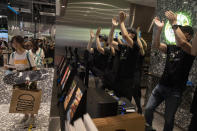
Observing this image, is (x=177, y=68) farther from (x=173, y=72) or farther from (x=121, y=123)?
(x=121, y=123)

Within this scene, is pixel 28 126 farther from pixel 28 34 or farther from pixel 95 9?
pixel 28 34

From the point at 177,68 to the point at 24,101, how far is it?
1.87 metres

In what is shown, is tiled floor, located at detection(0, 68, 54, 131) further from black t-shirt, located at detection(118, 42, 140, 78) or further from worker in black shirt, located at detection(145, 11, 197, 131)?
worker in black shirt, located at detection(145, 11, 197, 131)

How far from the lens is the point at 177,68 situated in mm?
1594

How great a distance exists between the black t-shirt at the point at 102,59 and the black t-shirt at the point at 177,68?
1.83 m

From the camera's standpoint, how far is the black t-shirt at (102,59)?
3534 millimetres

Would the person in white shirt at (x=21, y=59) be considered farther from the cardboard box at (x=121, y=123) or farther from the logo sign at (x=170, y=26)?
the logo sign at (x=170, y=26)

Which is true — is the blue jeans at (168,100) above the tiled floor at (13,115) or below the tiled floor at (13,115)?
above

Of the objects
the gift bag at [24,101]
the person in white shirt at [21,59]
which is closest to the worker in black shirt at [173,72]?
the gift bag at [24,101]

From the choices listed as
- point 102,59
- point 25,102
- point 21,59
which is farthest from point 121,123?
point 102,59

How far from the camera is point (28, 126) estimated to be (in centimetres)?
222

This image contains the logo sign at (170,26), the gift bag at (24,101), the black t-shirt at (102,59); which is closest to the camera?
the logo sign at (170,26)

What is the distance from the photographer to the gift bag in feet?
6.42

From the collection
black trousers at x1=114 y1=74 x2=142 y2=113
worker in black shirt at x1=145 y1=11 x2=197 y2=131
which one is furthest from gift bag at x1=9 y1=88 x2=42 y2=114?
worker in black shirt at x1=145 y1=11 x2=197 y2=131
